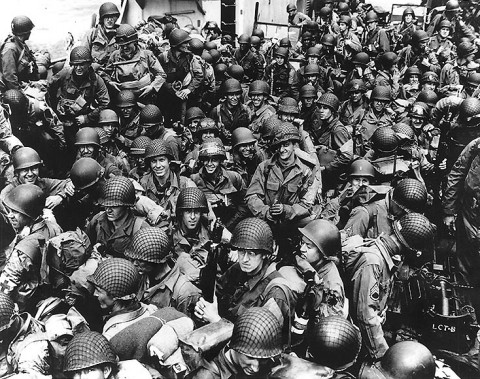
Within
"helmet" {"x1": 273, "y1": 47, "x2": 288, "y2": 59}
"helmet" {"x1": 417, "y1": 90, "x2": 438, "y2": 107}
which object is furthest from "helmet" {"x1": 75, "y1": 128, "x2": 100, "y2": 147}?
"helmet" {"x1": 273, "y1": 47, "x2": 288, "y2": 59}

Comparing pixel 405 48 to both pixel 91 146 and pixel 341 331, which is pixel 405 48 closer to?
pixel 91 146

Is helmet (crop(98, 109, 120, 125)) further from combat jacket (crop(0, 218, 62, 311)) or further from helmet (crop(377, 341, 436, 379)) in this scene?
helmet (crop(377, 341, 436, 379))

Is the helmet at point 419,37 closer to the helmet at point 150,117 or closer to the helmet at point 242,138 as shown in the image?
the helmet at point 242,138

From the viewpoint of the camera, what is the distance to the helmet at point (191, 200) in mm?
5629

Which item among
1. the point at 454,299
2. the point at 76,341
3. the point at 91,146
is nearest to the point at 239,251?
the point at 76,341

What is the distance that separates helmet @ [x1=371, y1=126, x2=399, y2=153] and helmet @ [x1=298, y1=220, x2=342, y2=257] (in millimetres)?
3330

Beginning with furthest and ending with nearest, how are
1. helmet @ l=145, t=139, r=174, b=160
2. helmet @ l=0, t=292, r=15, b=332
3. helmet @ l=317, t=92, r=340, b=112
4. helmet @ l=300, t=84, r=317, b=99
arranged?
helmet @ l=300, t=84, r=317, b=99 < helmet @ l=317, t=92, r=340, b=112 < helmet @ l=145, t=139, r=174, b=160 < helmet @ l=0, t=292, r=15, b=332

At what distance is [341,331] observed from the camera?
147 inches

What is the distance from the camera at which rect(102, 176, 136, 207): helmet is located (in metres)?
5.54

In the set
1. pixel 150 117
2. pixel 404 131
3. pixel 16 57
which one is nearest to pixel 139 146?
pixel 150 117

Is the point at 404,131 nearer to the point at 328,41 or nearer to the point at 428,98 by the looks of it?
the point at 428,98

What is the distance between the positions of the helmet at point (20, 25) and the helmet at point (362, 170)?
624 cm

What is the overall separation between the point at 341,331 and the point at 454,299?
221 centimetres

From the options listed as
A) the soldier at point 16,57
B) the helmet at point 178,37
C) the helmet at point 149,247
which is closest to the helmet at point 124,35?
the helmet at point 178,37
